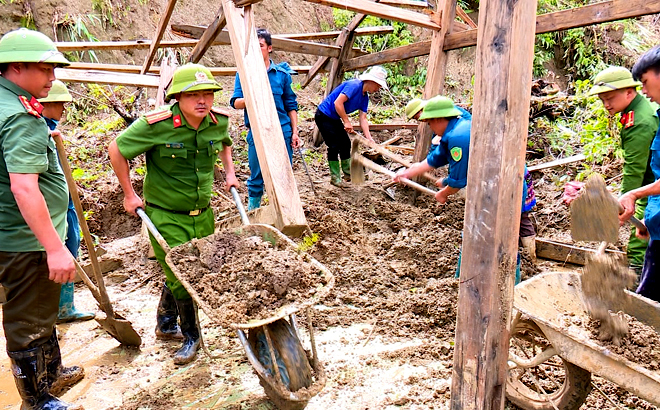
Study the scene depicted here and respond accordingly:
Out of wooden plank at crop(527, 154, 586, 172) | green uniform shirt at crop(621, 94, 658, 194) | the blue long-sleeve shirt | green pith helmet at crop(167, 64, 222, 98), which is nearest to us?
green pith helmet at crop(167, 64, 222, 98)

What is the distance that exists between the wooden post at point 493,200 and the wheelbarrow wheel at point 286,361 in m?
0.80

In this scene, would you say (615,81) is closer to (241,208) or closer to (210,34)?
(241,208)

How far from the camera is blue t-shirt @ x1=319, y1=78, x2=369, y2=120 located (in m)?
6.68

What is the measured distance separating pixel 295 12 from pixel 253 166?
34.9 ft

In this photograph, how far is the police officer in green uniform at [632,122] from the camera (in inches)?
137

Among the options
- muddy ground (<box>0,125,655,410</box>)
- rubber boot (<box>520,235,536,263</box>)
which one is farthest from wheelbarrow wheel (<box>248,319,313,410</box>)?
rubber boot (<box>520,235,536,263</box>)

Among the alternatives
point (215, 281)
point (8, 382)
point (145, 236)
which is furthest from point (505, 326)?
point (145, 236)

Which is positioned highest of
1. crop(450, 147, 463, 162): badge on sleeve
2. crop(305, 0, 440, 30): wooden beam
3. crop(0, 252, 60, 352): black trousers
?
crop(305, 0, 440, 30): wooden beam

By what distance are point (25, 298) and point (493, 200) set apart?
2.46 metres

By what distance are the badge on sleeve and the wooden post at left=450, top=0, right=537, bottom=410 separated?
1.89 meters

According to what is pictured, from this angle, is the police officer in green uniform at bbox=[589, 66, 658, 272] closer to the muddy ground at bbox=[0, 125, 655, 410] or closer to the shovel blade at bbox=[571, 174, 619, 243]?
the shovel blade at bbox=[571, 174, 619, 243]

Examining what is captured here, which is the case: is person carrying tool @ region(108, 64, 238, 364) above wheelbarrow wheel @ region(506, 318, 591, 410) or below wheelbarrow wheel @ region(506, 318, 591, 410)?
above

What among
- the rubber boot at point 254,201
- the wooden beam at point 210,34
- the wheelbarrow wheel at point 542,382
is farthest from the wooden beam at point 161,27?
the wheelbarrow wheel at point 542,382

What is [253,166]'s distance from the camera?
18.2 ft
